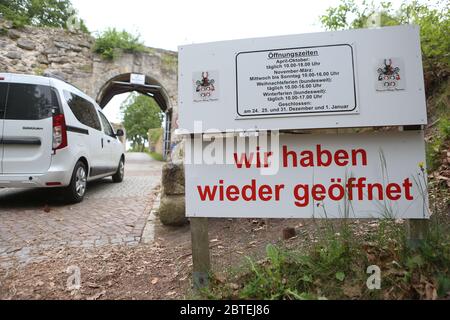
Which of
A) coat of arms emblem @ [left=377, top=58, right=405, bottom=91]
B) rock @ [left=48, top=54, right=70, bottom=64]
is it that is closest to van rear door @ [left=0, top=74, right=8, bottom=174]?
coat of arms emblem @ [left=377, top=58, right=405, bottom=91]

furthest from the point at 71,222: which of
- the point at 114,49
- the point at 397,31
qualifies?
the point at 114,49

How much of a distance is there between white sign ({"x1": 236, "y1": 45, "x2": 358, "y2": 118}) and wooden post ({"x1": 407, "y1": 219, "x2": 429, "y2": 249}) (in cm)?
88

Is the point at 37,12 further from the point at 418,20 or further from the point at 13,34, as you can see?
the point at 418,20

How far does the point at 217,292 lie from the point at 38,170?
3.48 metres

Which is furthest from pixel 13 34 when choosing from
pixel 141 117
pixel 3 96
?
pixel 141 117

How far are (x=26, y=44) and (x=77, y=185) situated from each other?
7.60 m

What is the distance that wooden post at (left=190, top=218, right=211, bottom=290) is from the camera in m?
2.08

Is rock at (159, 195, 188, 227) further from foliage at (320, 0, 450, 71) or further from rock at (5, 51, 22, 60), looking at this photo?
rock at (5, 51, 22, 60)

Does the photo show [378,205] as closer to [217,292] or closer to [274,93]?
[274,93]

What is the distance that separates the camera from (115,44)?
10.8 metres

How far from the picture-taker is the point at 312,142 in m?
2.07

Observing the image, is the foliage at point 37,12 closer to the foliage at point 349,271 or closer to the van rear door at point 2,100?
the van rear door at point 2,100

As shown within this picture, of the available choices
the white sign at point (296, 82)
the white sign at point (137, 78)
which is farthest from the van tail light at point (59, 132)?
the white sign at point (137, 78)

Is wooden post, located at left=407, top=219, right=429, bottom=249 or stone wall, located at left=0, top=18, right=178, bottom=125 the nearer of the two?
wooden post, located at left=407, top=219, right=429, bottom=249
